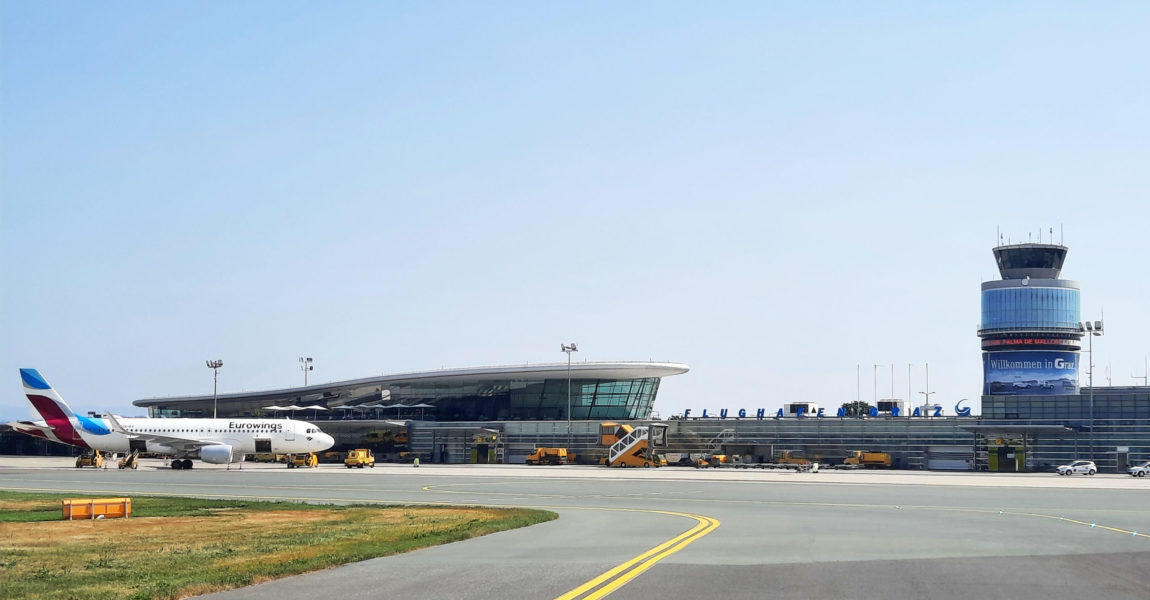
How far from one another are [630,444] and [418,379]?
53.3 meters

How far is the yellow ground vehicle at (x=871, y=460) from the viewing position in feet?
359

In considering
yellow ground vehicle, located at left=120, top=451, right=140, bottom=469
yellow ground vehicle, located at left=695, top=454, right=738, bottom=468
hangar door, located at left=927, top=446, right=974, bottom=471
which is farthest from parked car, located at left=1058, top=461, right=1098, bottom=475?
yellow ground vehicle, located at left=120, top=451, right=140, bottom=469

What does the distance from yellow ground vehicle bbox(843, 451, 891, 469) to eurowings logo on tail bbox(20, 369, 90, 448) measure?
241 ft

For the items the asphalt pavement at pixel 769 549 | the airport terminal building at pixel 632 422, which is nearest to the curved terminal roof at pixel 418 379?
the airport terminal building at pixel 632 422

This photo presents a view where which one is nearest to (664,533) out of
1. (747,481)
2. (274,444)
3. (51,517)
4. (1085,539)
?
(1085,539)

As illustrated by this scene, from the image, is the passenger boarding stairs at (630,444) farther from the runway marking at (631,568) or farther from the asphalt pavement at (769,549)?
the runway marking at (631,568)

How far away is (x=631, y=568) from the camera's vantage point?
75.2 feet

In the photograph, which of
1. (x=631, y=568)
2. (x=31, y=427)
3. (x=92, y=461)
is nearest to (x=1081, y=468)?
(x=631, y=568)

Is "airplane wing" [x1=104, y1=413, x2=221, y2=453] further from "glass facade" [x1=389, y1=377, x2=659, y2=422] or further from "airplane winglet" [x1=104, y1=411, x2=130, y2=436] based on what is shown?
"glass facade" [x1=389, y1=377, x2=659, y2=422]

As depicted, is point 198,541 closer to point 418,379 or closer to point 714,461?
point 714,461

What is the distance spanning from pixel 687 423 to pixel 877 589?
106399 millimetres

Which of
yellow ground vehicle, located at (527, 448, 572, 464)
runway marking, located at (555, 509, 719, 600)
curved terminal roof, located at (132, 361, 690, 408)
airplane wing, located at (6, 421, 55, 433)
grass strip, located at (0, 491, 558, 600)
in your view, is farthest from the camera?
curved terminal roof, located at (132, 361, 690, 408)

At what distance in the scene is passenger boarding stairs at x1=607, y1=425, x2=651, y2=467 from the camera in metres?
110

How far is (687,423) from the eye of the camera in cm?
12556
